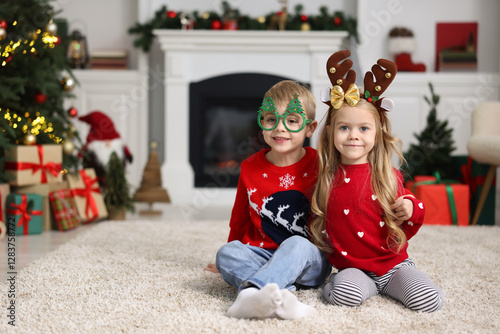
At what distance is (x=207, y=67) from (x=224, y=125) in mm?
472

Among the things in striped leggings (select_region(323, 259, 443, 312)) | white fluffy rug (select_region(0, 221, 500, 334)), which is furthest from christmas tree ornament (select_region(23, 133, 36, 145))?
striped leggings (select_region(323, 259, 443, 312))

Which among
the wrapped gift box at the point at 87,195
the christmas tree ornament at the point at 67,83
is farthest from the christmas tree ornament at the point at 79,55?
the wrapped gift box at the point at 87,195

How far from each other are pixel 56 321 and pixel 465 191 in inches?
89.8

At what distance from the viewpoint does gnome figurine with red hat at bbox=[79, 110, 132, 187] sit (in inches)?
123

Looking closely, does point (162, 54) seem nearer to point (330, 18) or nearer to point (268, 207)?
point (330, 18)

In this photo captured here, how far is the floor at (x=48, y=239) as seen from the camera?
1928mm

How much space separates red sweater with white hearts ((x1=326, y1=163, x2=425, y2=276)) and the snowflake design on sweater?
0.41ft

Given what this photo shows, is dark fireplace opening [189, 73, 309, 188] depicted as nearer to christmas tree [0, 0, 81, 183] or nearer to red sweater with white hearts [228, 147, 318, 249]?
christmas tree [0, 0, 81, 183]

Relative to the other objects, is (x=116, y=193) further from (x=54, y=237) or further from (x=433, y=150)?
(x=433, y=150)

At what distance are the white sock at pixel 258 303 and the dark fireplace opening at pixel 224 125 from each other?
2816mm

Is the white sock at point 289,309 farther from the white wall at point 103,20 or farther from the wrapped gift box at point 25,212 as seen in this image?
the white wall at point 103,20

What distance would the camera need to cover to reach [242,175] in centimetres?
157

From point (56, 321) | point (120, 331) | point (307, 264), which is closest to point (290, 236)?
point (307, 264)

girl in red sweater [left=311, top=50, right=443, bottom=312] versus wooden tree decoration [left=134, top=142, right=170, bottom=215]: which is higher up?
girl in red sweater [left=311, top=50, right=443, bottom=312]
